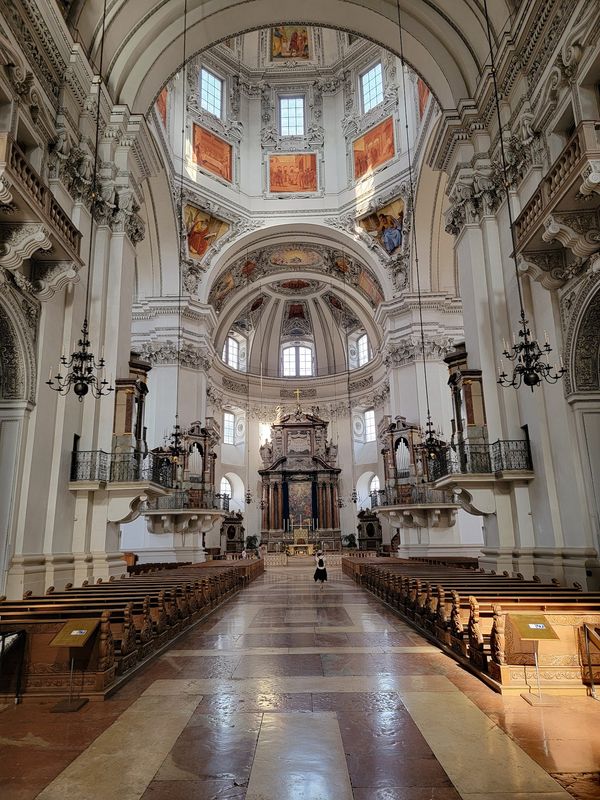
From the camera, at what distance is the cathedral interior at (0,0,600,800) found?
13.0 feet

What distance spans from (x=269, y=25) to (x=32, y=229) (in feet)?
33.9

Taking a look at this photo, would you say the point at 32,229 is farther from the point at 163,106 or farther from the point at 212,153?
the point at 212,153

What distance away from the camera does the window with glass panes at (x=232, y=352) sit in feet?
103

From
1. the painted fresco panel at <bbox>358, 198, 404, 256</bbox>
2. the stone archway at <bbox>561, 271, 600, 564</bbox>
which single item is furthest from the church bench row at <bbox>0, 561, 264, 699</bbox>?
the painted fresco panel at <bbox>358, 198, 404, 256</bbox>

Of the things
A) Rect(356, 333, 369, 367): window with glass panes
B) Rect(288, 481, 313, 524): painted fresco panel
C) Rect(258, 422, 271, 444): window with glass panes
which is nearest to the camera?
Rect(288, 481, 313, 524): painted fresco panel

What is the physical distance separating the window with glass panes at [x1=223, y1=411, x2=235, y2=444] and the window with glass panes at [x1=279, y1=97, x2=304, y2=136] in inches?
563

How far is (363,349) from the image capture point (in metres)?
31.8

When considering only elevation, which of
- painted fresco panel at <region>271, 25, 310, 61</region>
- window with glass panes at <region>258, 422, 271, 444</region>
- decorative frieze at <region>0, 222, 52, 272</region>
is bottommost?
decorative frieze at <region>0, 222, 52, 272</region>

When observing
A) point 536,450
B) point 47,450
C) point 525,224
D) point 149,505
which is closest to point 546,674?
point 536,450

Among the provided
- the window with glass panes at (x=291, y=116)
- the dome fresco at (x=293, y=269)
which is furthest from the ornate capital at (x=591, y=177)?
the window with glass panes at (x=291, y=116)

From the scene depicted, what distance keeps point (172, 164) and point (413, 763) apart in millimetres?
20846

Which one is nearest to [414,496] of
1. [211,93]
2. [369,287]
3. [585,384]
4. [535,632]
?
[369,287]

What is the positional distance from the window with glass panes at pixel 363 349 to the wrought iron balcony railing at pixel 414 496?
11.1 meters

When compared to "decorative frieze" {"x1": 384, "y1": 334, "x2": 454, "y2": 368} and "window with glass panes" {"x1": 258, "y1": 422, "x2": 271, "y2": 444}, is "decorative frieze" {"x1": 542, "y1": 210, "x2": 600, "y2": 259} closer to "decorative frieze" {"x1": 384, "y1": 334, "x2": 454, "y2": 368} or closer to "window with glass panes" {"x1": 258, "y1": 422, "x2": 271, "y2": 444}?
"decorative frieze" {"x1": 384, "y1": 334, "x2": 454, "y2": 368}
